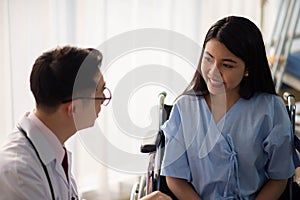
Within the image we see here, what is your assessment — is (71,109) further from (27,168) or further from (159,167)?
(159,167)

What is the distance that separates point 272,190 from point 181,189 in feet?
0.98

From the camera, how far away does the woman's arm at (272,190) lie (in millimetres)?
1530

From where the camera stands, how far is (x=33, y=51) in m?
2.01

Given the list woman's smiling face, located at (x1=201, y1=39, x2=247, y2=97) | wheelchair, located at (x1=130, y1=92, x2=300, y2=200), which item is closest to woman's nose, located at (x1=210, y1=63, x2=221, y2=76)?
woman's smiling face, located at (x1=201, y1=39, x2=247, y2=97)

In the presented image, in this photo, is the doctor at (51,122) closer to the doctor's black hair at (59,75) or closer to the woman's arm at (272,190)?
the doctor's black hair at (59,75)

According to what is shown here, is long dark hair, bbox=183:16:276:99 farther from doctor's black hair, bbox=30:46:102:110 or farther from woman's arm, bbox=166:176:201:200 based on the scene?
doctor's black hair, bbox=30:46:102:110

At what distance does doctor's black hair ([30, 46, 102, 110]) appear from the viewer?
46.9 inches

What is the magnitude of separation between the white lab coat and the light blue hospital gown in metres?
0.46

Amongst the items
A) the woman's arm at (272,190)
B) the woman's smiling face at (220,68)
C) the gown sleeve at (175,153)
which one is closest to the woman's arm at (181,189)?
the gown sleeve at (175,153)

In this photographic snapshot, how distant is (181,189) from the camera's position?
1560 mm

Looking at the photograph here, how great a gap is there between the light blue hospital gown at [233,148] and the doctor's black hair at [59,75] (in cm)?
47

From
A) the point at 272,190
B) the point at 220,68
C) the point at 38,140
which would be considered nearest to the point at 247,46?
the point at 220,68

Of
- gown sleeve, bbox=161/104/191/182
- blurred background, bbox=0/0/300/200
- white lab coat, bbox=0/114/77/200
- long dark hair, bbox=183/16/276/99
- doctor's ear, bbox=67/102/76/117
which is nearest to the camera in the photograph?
white lab coat, bbox=0/114/77/200

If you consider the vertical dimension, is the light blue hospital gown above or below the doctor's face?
below
